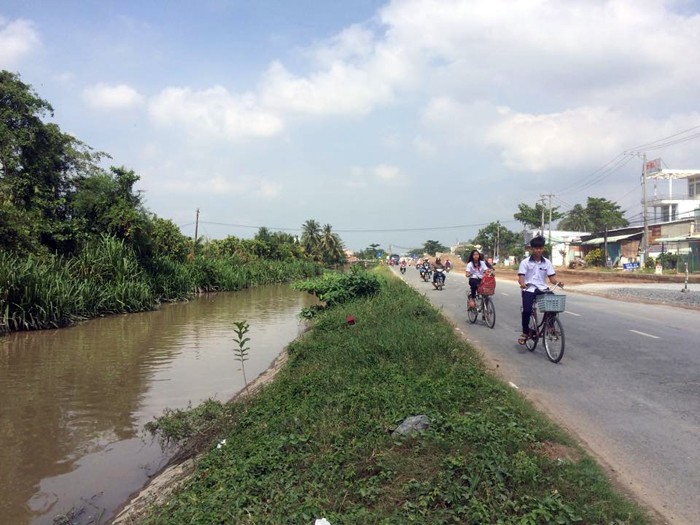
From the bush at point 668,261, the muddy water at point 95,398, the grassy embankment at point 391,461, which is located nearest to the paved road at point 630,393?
the grassy embankment at point 391,461

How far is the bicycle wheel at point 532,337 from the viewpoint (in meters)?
8.88

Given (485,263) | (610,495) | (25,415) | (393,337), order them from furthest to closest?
(485,263) < (393,337) < (25,415) < (610,495)

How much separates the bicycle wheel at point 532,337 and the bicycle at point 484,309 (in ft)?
9.47

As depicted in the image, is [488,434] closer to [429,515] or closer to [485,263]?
[429,515]

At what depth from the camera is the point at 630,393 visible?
6285mm

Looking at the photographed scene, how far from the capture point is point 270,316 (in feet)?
71.3

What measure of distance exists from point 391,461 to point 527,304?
5651 millimetres

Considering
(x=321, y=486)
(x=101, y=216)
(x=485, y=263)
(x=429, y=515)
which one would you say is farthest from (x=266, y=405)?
(x=101, y=216)

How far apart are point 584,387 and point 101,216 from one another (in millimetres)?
22057

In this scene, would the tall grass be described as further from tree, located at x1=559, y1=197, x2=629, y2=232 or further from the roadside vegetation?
tree, located at x1=559, y1=197, x2=629, y2=232

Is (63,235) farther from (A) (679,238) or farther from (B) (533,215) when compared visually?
(B) (533,215)

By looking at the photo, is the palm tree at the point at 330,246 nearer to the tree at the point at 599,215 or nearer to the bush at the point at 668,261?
the tree at the point at 599,215

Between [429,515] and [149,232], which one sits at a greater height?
[149,232]

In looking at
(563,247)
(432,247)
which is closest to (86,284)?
(563,247)
